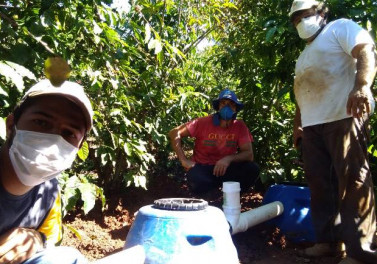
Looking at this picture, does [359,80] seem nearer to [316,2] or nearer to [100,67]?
[316,2]

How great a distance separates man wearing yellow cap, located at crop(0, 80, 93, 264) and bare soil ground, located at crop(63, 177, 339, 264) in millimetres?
935

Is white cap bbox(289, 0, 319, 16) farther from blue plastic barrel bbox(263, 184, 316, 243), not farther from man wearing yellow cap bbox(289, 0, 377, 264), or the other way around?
blue plastic barrel bbox(263, 184, 316, 243)

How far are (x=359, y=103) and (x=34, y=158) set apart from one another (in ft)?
5.02

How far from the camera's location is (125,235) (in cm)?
282

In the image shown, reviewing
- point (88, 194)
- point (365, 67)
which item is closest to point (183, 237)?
point (88, 194)

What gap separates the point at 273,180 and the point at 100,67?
74.0 inches

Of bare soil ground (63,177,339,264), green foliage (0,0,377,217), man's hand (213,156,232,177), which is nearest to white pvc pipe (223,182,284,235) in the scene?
bare soil ground (63,177,339,264)

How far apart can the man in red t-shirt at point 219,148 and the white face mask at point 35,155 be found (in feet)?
6.16

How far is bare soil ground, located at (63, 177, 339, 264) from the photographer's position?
2.55 metres

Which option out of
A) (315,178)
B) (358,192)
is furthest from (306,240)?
(358,192)

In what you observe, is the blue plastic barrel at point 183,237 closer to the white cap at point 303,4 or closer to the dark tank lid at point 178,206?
the dark tank lid at point 178,206

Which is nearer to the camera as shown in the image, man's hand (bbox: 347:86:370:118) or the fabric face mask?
man's hand (bbox: 347:86:370:118)

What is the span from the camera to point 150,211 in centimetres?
171

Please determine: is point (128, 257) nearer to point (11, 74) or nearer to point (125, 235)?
point (11, 74)
